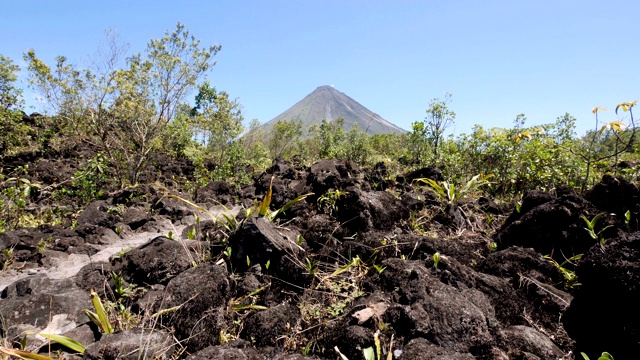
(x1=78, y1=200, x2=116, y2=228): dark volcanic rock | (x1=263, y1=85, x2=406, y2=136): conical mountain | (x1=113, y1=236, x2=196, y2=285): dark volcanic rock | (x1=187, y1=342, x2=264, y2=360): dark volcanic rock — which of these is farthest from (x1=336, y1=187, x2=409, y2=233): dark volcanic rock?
(x1=263, y1=85, x2=406, y2=136): conical mountain

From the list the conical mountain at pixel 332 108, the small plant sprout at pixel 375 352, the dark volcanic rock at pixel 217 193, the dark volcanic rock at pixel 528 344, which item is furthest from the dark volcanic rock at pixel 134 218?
the conical mountain at pixel 332 108

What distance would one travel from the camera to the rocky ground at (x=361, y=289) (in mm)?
2170

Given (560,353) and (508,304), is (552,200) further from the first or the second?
(560,353)

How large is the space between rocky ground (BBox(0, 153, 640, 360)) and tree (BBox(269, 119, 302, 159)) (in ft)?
42.8

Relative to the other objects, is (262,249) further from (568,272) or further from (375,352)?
(568,272)

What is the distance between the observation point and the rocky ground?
217 cm

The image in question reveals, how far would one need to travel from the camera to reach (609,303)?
7.13 ft

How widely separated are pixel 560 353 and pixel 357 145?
37.4ft

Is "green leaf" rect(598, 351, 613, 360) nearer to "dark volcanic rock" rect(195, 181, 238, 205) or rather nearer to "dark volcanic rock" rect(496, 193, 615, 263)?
"dark volcanic rock" rect(496, 193, 615, 263)

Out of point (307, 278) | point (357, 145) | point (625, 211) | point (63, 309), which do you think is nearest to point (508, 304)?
point (307, 278)

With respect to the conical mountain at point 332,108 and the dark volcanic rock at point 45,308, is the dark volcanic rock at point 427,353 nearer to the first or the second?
the dark volcanic rock at point 45,308

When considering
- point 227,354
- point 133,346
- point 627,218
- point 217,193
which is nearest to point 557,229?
point 627,218

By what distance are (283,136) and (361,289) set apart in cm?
1537

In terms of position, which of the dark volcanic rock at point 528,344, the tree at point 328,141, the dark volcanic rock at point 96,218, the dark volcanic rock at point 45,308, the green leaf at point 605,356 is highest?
the tree at point 328,141
